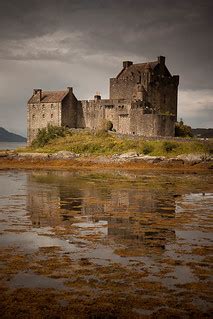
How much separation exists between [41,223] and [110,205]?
539cm

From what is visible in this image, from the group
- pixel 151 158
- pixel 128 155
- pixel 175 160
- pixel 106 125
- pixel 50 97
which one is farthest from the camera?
pixel 50 97

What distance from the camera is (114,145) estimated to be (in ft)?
166

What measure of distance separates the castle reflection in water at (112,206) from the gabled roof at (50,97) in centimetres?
2954

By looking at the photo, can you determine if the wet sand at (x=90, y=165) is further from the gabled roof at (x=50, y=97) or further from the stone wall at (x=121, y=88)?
the stone wall at (x=121, y=88)

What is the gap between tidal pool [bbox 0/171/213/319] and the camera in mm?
8719

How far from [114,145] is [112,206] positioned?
29.8 metres

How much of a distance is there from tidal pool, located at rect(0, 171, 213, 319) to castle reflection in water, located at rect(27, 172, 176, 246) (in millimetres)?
45

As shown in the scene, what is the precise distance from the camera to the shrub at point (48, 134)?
5719cm

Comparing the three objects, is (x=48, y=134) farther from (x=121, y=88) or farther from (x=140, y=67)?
(x=140, y=67)

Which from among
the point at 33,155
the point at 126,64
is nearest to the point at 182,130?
the point at 126,64

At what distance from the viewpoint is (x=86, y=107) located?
59906 mm

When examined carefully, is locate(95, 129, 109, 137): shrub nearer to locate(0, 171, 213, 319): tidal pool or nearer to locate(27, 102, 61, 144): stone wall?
locate(27, 102, 61, 144): stone wall

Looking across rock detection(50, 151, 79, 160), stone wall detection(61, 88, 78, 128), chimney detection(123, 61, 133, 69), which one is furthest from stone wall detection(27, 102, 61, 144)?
chimney detection(123, 61, 133, 69)

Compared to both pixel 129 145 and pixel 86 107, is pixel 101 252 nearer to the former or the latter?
pixel 129 145
